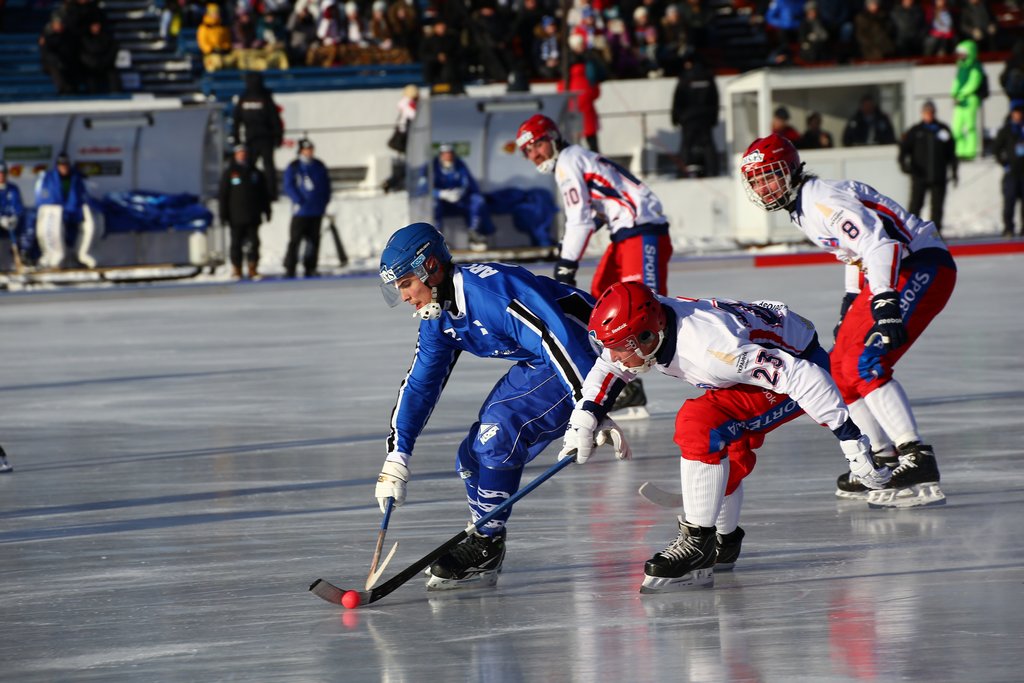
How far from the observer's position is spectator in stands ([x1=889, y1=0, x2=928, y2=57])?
25188 millimetres

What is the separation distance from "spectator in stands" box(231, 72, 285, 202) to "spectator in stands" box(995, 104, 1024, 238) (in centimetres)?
961

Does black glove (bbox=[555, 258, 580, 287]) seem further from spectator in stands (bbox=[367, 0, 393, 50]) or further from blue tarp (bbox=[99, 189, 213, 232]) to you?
spectator in stands (bbox=[367, 0, 393, 50])

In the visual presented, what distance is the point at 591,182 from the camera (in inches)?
353

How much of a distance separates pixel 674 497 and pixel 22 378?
7.33 metres

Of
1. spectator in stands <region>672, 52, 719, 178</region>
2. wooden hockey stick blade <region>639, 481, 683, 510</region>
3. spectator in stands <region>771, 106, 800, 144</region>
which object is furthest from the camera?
spectator in stands <region>672, 52, 719, 178</region>

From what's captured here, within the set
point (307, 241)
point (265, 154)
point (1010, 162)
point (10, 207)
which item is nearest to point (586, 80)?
point (265, 154)

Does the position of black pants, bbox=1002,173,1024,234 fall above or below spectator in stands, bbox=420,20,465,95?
below

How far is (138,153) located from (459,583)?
16566 mm

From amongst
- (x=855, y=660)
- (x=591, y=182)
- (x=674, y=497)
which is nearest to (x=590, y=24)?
(x=591, y=182)

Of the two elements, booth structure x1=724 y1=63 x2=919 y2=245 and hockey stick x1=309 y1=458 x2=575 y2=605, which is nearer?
hockey stick x1=309 y1=458 x2=575 y2=605

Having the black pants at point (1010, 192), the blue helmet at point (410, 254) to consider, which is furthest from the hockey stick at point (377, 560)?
the black pants at point (1010, 192)

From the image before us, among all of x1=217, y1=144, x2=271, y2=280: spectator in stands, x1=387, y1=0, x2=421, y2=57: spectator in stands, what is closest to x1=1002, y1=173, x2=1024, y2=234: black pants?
x1=387, y1=0, x2=421, y2=57: spectator in stands

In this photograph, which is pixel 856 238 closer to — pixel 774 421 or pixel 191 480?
pixel 774 421

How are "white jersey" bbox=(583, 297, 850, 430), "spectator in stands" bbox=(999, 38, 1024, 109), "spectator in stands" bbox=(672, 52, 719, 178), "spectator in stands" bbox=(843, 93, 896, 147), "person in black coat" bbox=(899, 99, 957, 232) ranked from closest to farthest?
"white jersey" bbox=(583, 297, 850, 430), "person in black coat" bbox=(899, 99, 957, 232), "spectator in stands" bbox=(843, 93, 896, 147), "spectator in stands" bbox=(672, 52, 719, 178), "spectator in stands" bbox=(999, 38, 1024, 109)
